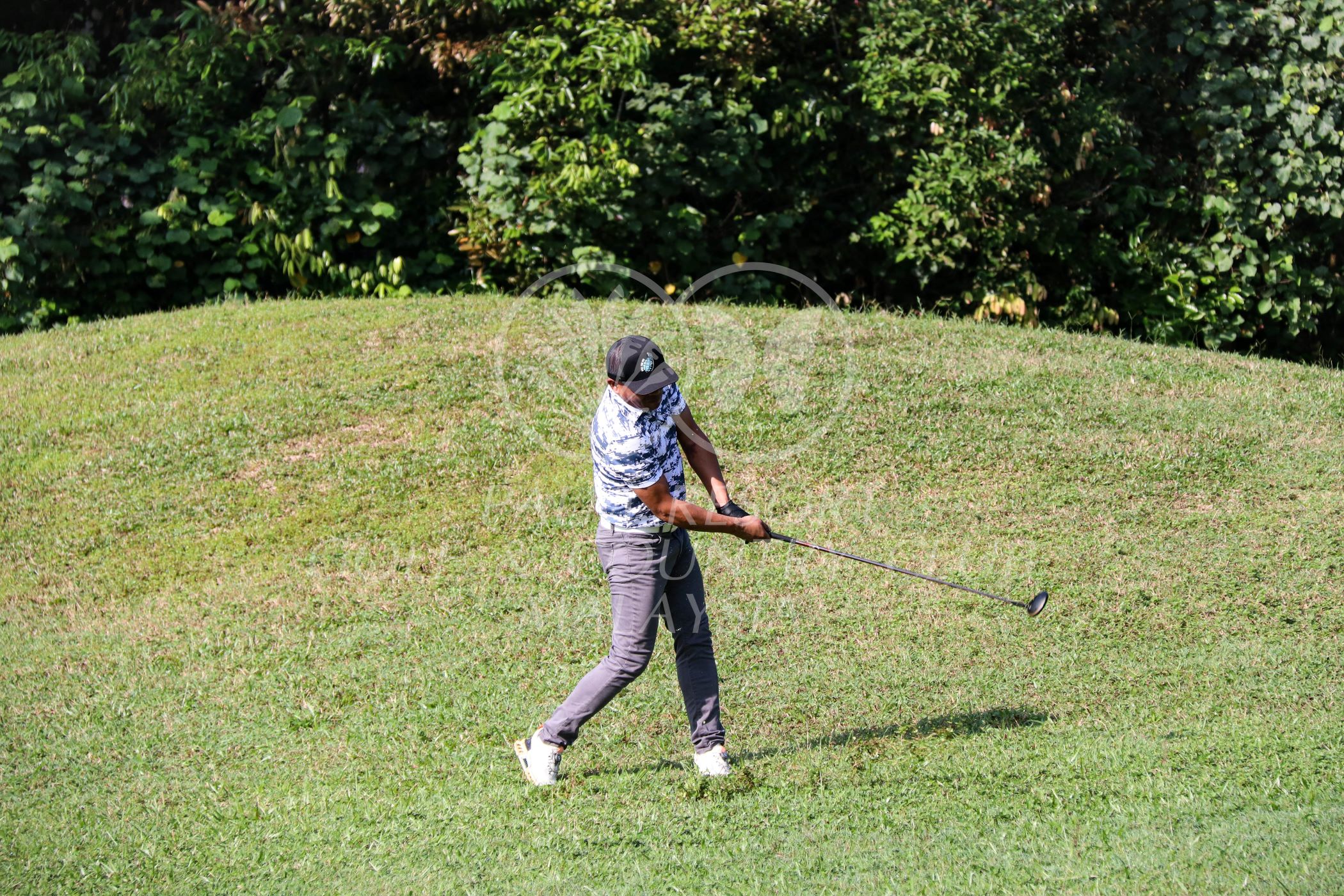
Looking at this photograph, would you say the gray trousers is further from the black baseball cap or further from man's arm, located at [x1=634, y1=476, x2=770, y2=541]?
the black baseball cap

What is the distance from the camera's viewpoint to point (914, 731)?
5.83 meters

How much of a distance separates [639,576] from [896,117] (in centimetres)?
880

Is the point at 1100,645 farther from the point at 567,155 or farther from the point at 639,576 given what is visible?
the point at 567,155

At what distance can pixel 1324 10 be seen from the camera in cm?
1199

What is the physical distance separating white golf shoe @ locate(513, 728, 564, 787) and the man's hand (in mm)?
1191

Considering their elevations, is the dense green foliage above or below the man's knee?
above

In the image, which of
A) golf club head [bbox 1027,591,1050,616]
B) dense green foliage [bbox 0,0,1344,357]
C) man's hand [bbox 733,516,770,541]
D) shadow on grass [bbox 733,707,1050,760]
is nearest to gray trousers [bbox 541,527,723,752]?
man's hand [bbox 733,516,770,541]

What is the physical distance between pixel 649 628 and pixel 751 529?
0.59 m

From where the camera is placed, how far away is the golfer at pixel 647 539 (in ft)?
16.3

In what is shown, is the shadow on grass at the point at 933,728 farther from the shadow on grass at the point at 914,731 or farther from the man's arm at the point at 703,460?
the man's arm at the point at 703,460

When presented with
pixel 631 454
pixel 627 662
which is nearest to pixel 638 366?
pixel 631 454

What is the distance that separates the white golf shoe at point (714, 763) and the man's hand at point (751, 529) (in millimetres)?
923

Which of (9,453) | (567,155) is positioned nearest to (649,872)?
(9,453)

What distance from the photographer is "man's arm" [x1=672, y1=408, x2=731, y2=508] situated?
5.38 metres
